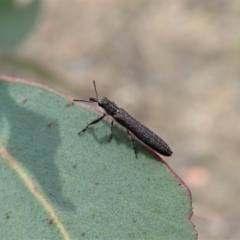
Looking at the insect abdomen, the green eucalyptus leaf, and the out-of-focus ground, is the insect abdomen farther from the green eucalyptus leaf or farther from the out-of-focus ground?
the out-of-focus ground

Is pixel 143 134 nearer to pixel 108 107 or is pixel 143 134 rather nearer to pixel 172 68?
pixel 108 107

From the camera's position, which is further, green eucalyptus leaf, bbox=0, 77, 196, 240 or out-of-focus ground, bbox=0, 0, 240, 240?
out-of-focus ground, bbox=0, 0, 240, 240

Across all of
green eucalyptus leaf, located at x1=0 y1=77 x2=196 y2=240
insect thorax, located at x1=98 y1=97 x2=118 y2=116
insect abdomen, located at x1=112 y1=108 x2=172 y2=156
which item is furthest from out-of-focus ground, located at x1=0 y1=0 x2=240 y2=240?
green eucalyptus leaf, located at x1=0 y1=77 x2=196 y2=240

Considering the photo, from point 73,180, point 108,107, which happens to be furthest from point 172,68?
point 73,180

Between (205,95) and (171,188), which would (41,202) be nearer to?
(171,188)

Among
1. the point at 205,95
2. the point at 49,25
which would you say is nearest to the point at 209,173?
the point at 205,95

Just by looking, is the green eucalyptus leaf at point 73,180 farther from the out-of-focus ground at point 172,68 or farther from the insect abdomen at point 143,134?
the out-of-focus ground at point 172,68

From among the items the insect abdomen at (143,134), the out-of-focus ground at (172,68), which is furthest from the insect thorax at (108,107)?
the out-of-focus ground at (172,68)

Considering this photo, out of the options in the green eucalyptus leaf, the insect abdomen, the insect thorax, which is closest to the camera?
the green eucalyptus leaf
